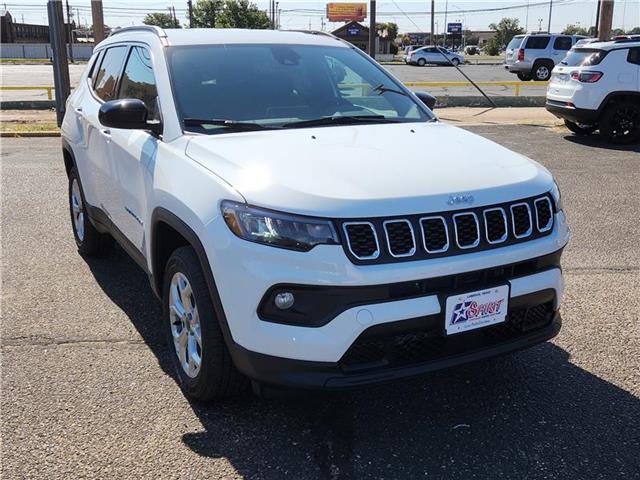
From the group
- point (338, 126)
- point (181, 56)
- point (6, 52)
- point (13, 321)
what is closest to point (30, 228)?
point (13, 321)

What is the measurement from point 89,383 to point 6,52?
79.1m

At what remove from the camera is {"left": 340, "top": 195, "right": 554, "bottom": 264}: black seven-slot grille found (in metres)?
2.62

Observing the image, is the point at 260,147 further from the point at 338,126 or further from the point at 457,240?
the point at 457,240

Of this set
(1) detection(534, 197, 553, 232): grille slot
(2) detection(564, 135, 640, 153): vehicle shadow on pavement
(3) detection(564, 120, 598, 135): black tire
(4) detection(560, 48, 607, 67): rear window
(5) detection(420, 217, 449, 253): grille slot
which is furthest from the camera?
(3) detection(564, 120, 598, 135): black tire

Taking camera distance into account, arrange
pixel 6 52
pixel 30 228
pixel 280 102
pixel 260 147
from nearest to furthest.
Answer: pixel 260 147
pixel 280 102
pixel 30 228
pixel 6 52

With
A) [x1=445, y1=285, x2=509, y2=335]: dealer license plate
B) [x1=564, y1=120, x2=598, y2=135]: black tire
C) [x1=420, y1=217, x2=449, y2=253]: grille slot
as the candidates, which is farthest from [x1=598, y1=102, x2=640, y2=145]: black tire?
[x1=420, y1=217, x2=449, y2=253]: grille slot

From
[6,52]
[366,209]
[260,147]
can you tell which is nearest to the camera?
[366,209]

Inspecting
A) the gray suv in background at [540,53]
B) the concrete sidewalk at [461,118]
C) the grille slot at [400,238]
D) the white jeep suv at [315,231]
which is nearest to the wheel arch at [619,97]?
the concrete sidewalk at [461,118]

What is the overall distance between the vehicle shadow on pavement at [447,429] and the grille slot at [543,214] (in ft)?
2.43

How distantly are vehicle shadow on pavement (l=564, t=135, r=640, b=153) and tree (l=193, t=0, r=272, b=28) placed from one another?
6976 centimetres

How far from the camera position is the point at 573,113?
12.0 meters

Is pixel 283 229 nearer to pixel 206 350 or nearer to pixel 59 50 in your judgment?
pixel 206 350

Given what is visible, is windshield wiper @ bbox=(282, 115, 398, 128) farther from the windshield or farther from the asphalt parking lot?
the asphalt parking lot

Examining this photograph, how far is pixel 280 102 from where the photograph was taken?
12.6 ft
